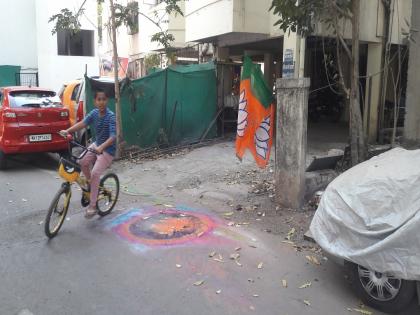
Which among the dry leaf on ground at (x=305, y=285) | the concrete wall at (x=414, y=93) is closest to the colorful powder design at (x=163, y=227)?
the dry leaf on ground at (x=305, y=285)

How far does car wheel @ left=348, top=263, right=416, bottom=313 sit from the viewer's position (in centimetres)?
357

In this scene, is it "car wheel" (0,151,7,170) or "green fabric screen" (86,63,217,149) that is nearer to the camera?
"car wheel" (0,151,7,170)

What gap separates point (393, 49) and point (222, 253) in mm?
10603

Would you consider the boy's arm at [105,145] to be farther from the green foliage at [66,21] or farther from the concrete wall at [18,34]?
the concrete wall at [18,34]

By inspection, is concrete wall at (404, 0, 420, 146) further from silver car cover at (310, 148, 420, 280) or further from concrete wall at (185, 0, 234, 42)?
concrete wall at (185, 0, 234, 42)

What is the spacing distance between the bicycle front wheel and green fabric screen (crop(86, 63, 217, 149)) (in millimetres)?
5166

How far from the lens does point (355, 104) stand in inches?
252

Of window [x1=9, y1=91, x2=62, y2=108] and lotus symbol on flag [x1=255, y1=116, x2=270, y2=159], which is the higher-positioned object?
window [x1=9, y1=91, x2=62, y2=108]

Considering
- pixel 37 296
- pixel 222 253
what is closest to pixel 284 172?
pixel 222 253

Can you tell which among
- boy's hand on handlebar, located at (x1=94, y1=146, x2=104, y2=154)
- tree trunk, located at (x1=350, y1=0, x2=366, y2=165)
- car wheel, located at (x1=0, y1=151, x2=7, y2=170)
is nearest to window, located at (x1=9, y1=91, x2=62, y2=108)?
car wheel, located at (x1=0, y1=151, x2=7, y2=170)

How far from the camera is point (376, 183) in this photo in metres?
3.85

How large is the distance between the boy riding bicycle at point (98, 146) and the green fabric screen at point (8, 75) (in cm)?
2215

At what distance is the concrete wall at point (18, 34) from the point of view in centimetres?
2552

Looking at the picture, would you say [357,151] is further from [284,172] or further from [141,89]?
[141,89]
